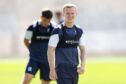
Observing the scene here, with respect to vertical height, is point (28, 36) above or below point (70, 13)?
below

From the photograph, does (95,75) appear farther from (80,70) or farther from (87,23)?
(87,23)

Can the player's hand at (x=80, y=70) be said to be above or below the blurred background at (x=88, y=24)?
above

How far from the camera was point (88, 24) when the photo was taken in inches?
1656

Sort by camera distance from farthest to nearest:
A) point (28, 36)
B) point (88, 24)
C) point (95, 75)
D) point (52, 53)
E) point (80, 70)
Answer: point (88, 24), point (95, 75), point (28, 36), point (80, 70), point (52, 53)

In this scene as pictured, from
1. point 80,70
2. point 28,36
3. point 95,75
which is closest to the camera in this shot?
point 80,70

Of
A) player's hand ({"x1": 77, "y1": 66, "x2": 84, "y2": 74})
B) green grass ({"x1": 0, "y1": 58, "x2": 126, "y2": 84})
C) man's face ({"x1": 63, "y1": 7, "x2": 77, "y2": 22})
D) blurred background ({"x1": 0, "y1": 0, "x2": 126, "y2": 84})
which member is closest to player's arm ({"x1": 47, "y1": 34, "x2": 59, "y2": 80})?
man's face ({"x1": 63, "y1": 7, "x2": 77, "y2": 22})

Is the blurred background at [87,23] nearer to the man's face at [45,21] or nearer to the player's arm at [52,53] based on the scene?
the man's face at [45,21]

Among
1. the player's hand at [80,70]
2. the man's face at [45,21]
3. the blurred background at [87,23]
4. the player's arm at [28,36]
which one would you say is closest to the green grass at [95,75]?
the player's arm at [28,36]

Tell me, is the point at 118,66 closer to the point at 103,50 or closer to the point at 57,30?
the point at 103,50

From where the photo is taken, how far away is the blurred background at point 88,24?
40.8 m

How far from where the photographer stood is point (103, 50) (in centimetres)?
4088

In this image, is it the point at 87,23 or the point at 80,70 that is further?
the point at 87,23

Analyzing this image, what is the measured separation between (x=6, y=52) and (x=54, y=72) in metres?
31.6

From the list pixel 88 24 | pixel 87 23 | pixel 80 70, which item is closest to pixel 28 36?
pixel 80 70
